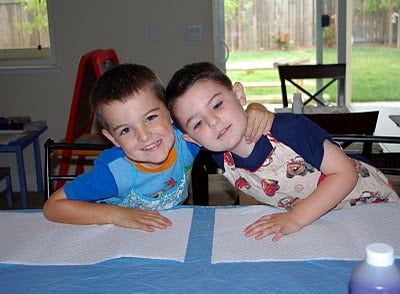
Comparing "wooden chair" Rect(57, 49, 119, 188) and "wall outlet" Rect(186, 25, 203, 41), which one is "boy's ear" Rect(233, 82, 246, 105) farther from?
"wall outlet" Rect(186, 25, 203, 41)

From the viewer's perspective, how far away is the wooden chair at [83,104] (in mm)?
3160

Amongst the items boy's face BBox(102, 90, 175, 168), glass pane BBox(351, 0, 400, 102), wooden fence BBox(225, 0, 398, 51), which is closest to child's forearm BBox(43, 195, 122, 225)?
boy's face BBox(102, 90, 175, 168)

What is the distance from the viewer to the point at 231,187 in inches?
117

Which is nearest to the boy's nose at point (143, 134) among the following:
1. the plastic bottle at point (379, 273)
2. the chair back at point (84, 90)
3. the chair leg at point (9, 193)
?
the plastic bottle at point (379, 273)

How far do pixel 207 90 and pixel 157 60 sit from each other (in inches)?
117

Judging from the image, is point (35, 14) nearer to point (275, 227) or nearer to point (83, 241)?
point (83, 241)

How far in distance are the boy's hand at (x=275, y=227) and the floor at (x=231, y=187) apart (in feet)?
4.16

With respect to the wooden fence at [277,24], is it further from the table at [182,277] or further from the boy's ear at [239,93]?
the table at [182,277]

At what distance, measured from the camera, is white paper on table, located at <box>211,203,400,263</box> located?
107 centimetres

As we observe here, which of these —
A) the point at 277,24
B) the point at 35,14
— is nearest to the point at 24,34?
the point at 35,14

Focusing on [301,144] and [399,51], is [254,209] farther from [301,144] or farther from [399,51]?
[399,51]

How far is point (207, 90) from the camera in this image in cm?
127

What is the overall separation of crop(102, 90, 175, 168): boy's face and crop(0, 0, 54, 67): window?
3.17m

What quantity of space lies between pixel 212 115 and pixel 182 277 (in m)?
0.41
